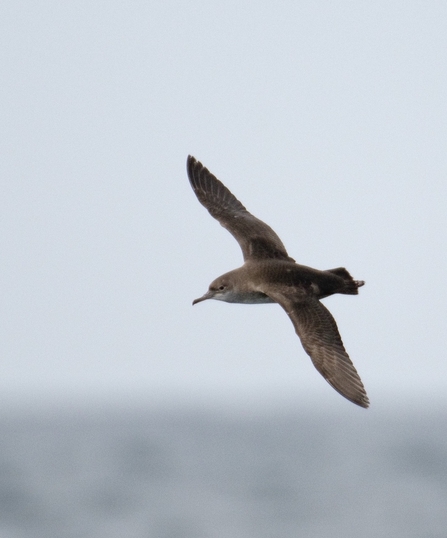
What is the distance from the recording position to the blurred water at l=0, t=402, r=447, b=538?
4188 cm

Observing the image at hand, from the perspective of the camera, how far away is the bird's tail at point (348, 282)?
16.0 meters

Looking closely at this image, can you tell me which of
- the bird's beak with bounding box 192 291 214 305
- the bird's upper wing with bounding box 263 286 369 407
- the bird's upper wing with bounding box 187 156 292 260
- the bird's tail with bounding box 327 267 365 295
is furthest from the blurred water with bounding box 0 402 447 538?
the bird's upper wing with bounding box 263 286 369 407

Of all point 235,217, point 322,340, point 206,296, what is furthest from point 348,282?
point 235,217

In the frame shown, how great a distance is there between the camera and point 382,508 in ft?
151

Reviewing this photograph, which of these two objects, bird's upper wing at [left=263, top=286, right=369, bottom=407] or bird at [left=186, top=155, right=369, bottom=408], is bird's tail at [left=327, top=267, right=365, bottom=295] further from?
bird's upper wing at [left=263, top=286, right=369, bottom=407]

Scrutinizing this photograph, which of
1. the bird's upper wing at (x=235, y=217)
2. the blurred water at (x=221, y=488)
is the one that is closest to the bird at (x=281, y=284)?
the bird's upper wing at (x=235, y=217)

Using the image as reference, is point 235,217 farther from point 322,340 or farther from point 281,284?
point 322,340

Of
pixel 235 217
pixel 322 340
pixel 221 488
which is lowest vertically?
pixel 221 488

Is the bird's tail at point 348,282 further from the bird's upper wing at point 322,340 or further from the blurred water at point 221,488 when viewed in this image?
the blurred water at point 221,488

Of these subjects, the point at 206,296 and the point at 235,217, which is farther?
the point at 235,217

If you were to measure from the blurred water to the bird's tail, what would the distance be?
950 inches

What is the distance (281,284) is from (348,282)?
873 mm

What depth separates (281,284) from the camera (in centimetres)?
1585

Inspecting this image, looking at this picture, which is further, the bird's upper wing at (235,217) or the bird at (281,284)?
the bird's upper wing at (235,217)
